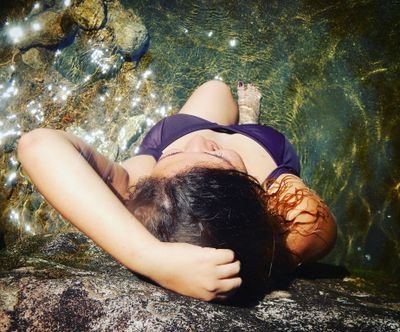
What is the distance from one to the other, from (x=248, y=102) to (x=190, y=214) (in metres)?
2.60

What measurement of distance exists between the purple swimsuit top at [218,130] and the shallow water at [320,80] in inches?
27.8

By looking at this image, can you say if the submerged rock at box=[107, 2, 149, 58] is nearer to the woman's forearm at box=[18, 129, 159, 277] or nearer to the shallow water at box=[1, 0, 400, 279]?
the shallow water at box=[1, 0, 400, 279]

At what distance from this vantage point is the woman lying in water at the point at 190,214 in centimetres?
190

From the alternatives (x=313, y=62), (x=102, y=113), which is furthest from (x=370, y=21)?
(x=102, y=113)

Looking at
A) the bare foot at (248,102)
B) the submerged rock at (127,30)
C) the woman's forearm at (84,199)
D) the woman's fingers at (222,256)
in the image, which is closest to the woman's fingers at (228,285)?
the woman's fingers at (222,256)

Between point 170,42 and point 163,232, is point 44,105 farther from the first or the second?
point 163,232

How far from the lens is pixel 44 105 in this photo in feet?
14.0

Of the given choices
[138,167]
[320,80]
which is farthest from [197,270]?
[320,80]

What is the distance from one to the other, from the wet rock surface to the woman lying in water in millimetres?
129

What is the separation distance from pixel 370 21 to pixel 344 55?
1.71 ft

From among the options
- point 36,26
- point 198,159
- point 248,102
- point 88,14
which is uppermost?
point 88,14

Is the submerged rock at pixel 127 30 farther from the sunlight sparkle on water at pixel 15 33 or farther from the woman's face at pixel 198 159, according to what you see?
the woman's face at pixel 198 159

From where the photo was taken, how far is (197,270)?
1.86 metres

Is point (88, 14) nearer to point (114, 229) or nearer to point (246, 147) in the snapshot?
point (246, 147)
